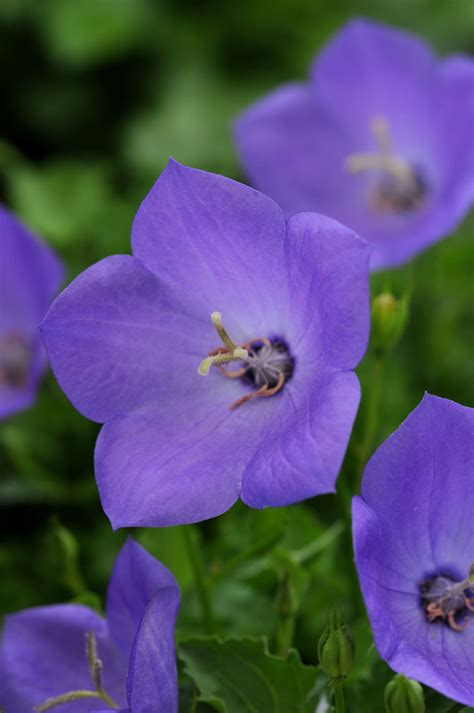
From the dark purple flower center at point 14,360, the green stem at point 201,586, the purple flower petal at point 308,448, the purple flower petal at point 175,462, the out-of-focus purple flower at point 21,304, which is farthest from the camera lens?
the dark purple flower center at point 14,360

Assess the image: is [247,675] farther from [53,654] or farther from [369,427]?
[369,427]

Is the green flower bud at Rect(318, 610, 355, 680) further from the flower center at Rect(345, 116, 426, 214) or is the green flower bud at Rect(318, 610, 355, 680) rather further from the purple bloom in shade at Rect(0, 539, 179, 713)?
the flower center at Rect(345, 116, 426, 214)

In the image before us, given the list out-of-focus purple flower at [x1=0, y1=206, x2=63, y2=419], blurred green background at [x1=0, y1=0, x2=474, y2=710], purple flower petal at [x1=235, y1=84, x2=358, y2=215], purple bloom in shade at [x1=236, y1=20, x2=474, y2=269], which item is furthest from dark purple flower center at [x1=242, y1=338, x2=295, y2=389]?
purple flower petal at [x1=235, y1=84, x2=358, y2=215]

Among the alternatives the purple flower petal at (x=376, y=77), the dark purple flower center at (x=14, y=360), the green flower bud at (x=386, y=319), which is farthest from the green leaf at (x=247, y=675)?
the purple flower petal at (x=376, y=77)

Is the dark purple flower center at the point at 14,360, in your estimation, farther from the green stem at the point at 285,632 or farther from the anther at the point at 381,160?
the green stem at the point at 285,632

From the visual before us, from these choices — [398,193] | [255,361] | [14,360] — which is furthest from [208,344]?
[398,193]

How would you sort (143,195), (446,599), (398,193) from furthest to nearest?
1. (143,195)
2. (398,193)
3. (446,599)

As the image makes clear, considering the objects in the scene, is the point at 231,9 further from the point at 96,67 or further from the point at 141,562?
the point at 141,562
